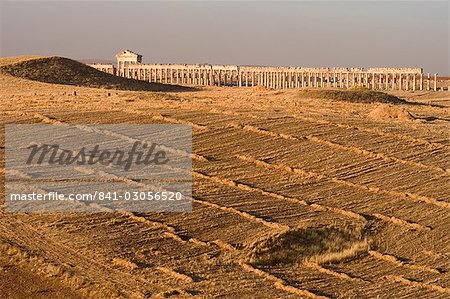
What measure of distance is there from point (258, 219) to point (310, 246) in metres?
1.13

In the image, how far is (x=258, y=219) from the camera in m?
14.7

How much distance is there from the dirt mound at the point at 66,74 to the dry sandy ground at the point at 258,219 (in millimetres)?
15987

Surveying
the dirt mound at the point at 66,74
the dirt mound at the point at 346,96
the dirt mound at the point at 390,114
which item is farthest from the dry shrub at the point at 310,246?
the dirt mound at the point at 66,74

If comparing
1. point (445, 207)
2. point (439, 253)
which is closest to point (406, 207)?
point (445, 207)

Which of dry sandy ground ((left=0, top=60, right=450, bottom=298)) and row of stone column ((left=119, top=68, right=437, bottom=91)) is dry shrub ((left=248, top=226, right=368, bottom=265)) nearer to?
dry sandy ground ((left=0, top=60, right=450, bottom=298))

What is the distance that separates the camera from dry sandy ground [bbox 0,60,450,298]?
12.3 metres

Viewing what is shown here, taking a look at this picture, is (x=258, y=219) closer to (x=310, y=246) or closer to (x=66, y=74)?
(x=310, y=246)

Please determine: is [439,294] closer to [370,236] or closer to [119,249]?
[370,236]

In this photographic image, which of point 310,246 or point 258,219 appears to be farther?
point 258,219

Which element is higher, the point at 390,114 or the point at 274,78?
the point at 390,114

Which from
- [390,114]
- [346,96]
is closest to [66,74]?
[346,96]

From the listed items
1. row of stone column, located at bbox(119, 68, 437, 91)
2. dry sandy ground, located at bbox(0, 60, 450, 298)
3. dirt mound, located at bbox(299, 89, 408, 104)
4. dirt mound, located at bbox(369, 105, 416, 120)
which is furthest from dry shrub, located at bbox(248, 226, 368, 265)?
row of stone column, located at bbox(119, 68, 437, 91)

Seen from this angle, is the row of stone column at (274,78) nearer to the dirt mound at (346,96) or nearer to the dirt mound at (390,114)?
the dirt mound at (346,96)

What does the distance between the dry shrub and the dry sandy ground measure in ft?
0.50
